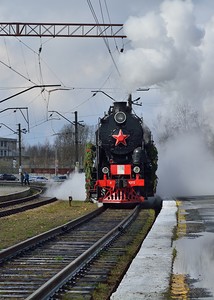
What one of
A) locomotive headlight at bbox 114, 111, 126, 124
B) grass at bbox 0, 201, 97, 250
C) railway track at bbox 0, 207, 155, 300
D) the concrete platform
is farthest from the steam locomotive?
the concrete platform

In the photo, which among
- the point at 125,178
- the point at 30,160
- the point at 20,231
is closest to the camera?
the point at 20,231

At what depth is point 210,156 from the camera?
38.7 m

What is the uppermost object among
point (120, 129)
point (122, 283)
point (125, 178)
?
point (120, 129)

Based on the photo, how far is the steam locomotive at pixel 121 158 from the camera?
2194cm

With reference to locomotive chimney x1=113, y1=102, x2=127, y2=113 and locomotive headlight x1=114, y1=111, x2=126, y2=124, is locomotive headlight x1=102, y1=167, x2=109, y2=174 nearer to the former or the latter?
locomotive headlight x1=114, y1=111, x2=126, y2=124

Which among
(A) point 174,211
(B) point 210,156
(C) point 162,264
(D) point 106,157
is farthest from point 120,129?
(B) point 210,156

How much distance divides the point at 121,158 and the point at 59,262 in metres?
12.8

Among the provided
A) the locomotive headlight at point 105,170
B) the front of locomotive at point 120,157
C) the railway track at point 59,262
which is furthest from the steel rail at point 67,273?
the locomotive headlight at point 105,170

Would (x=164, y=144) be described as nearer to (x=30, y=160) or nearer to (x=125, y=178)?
(x=125, y=178)

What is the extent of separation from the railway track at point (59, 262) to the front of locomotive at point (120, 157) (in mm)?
6108

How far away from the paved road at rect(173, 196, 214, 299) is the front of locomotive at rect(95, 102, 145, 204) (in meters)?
5.71

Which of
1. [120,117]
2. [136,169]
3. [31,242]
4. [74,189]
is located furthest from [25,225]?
[74,189]

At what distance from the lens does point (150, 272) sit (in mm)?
8266

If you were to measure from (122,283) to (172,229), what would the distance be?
20.3 feet
